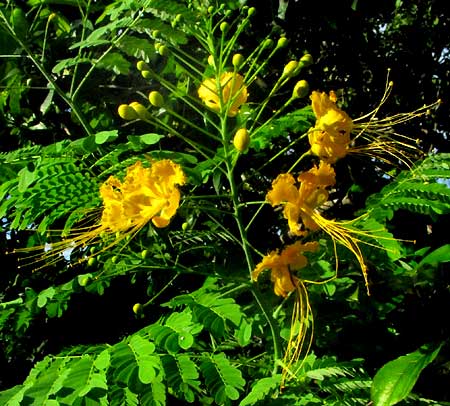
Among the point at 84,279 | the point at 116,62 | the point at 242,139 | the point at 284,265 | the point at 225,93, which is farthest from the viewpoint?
the point at 116,62

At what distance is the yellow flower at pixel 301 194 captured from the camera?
1.88 meters

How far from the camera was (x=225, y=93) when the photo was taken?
1.98 metres

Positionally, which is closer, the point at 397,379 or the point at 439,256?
the point at 397,379

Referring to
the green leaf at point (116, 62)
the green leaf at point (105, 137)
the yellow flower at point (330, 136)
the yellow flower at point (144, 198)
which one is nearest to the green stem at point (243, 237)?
the yellow flower at point (144, 198)

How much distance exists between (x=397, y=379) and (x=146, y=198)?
0.87 meters

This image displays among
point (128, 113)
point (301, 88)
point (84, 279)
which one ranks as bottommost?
point (84, 279)

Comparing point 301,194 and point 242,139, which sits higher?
point 242,139

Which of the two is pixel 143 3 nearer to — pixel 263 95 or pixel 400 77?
pixel 263 95

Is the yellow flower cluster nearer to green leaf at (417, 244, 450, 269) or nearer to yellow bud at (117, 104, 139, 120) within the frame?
yellow bud at (117, 104, 139, 120)

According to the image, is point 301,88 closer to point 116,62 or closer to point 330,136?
point 330,136

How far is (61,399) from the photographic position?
1.76 meters

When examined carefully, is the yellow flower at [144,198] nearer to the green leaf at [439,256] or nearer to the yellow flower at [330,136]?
the yellow flower at [330,136]

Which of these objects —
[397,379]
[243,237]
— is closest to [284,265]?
[243,237]

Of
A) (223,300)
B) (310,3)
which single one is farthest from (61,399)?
(310,3)
